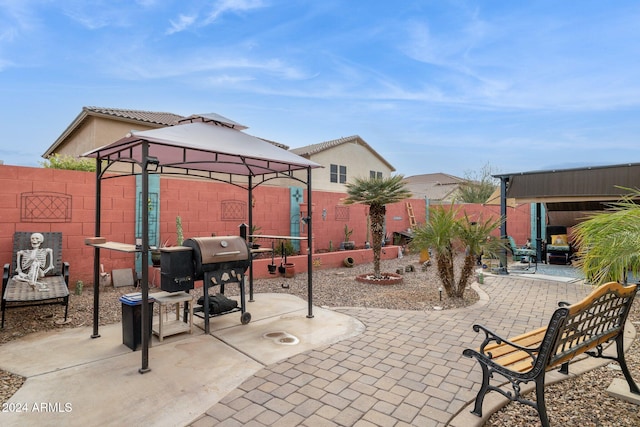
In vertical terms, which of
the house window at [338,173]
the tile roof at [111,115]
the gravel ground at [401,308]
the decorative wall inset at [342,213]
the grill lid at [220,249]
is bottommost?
the gravel ground at [401,308]

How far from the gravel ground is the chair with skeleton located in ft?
0.79

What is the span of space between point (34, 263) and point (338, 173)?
17153 millimetres

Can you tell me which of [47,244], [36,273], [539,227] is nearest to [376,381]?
[36,273]

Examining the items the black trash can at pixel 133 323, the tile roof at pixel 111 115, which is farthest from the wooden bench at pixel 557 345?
the tile roof at pixel 111 115

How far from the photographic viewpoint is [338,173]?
21047 millimetres

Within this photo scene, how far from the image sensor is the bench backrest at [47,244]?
5.41m

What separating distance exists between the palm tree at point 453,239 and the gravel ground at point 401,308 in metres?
0.47

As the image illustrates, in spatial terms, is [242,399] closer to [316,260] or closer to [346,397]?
[346,397]

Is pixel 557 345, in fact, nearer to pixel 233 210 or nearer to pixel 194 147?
pixel 194 147

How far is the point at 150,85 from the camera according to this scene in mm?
10469

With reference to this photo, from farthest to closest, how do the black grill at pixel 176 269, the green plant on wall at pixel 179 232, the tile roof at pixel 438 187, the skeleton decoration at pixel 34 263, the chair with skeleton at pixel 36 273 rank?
the tile roof at pixel 438 187, the green plant on wall at pixel 179 232, the skeleton decoration at pixel 34 263, the chair with skeleton at pixel 36 273, the black grill at pixel 176 269

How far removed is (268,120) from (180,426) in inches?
523

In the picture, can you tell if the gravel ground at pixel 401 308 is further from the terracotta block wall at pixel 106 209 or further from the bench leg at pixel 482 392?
the terracotta block wall at pixel 106 209

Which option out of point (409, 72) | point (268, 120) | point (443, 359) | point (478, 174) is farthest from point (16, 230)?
point (478, 174)
